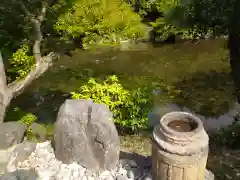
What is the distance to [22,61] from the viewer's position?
7969mm

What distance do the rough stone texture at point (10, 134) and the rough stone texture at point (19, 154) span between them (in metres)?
0.15

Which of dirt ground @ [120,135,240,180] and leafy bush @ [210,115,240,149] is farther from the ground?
leafy bush @ [210,115,240,149]

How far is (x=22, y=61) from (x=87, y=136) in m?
3.16

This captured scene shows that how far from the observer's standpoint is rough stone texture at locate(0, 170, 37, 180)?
18.4 ft

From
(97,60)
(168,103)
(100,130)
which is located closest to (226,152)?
(168,103)

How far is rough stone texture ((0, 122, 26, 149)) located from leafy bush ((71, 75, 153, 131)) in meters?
1.34

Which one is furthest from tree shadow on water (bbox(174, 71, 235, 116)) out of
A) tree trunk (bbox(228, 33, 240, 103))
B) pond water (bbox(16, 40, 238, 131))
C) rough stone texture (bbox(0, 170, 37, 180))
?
rough stone texture (bbox(0, 170, 37, 180))

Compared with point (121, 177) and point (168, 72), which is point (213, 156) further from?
point (168, 72)

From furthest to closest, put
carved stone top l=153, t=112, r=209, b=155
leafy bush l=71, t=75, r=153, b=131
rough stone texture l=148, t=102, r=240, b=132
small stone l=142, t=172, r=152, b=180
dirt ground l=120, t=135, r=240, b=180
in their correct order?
rough stone texture l=148, t=102, r=240, b=132 < leafy bush l=71, t=75, r=153, b=131 < dirt ground l=120, t=135, r=240, b=180 < small stone l=142, t=172, r=152, b=180 < carved stone top l=153, t=112, r=209, b=155

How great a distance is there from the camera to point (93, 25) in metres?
8.98

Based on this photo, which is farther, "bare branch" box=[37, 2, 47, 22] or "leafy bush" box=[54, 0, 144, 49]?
"leafy bush" box=[54, 0, 144, 49]

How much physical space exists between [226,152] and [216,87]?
331cm

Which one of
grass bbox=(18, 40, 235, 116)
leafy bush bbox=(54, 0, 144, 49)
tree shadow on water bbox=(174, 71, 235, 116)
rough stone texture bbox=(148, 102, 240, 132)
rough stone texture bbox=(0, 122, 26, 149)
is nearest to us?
rough stone texture bbox=(0, 122, 26, 149)

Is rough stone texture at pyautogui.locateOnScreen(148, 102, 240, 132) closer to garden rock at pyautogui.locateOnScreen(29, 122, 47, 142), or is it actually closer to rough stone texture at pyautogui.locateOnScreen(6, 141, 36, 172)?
garden rock at pyautogui.locateOnScreen(29, 122, 47, 142)
